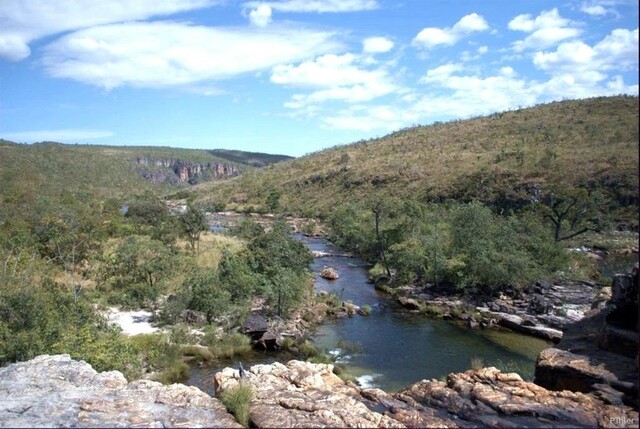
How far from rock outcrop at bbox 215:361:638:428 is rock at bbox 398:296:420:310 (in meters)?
16.9

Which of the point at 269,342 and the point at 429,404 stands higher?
the point at 429,404

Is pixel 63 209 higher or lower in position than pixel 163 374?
higher

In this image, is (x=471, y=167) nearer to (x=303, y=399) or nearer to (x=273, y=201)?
(x=273, y=201)

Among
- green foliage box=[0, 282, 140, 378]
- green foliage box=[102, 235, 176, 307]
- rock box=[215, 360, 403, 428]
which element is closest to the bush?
green foliage box=[0, 282, 140, 378]

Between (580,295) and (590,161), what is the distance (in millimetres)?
30249

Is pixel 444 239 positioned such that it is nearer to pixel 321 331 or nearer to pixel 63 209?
pixel 321 331

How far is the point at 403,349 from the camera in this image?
2577cm

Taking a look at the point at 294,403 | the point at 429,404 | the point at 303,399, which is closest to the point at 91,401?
the point at 294,403

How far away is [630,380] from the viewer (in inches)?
498

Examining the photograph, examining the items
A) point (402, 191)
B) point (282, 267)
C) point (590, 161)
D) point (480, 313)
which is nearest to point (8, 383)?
point (282, 267)

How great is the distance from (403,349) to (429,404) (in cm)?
1162

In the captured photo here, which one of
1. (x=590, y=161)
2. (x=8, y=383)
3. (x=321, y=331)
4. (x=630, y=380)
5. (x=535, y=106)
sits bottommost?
(x=321, y=331)

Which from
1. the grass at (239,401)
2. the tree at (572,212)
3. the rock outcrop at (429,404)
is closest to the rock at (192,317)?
the rock outcrop at (429,404)

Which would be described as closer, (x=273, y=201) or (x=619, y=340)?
(x=619, y=340)
